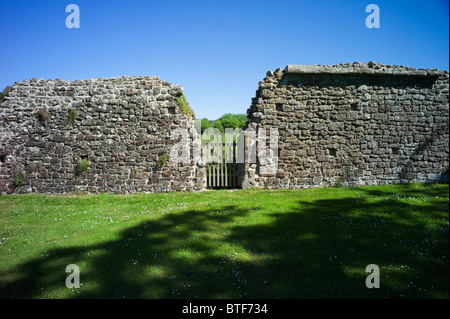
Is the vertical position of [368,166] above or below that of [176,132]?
below

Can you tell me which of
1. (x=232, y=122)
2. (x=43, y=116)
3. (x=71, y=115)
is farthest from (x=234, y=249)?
(x=232, y=122)

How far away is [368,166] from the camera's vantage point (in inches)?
425

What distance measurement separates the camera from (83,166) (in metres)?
10.4

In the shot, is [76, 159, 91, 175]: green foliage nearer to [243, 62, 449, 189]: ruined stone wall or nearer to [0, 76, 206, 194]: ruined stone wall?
[0, 76, 206, 194]: ruined stone wall

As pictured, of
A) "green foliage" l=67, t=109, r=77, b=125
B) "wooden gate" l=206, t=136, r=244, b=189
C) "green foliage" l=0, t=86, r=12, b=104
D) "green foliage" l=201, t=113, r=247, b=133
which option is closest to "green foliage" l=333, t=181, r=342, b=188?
"wooden gate" l=206, t=136, r=244, b=189

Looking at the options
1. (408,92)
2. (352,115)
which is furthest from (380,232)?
(408,92)

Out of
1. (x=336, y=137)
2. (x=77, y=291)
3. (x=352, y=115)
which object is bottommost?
(x=77, y=291)

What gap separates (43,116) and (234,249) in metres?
10.8

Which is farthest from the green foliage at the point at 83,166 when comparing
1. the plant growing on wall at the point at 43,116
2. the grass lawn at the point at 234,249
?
the grass lawn at the point at 234,249

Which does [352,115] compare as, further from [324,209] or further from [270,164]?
[324,209]

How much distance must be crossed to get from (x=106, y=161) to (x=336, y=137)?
10.3 meters

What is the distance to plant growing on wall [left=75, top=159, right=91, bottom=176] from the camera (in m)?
10.4

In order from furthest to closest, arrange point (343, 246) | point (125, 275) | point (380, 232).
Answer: point (380, 232), point (343, 246), point (125, 275)

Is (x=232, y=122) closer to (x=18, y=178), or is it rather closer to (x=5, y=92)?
(x=5, y=92)
